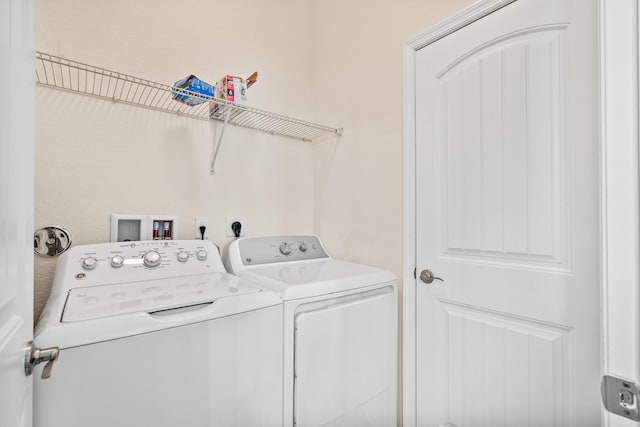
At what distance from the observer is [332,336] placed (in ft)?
3.97

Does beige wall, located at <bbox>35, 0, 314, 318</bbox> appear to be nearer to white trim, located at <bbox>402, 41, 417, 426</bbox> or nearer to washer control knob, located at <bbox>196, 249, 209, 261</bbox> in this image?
washer control knob, located at <bbox>196, 249, 209, 261</bbox>

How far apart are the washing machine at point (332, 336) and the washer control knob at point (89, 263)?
553 millimetres

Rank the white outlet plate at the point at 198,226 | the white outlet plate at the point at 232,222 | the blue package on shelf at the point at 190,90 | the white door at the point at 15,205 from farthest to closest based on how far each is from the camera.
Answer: the white outlet plate at the point at 232,222 → the white outlet plate at the point at 198,226 → the blue package on shelf at the point at 190,90 → the white door at the point at 15,205

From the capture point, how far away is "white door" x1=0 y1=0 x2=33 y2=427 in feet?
1.47

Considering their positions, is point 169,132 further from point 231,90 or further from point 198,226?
point 198,226

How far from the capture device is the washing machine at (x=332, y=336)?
112 centimetres

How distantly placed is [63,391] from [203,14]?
6.01 feet

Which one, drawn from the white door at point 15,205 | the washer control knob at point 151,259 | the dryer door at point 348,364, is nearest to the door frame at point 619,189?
the dryer door at point 348,364

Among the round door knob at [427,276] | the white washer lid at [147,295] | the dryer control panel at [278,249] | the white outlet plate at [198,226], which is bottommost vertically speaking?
the round door knob at [427,276]

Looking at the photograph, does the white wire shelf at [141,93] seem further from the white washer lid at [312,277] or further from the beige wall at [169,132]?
the white washer lid at [312,277]

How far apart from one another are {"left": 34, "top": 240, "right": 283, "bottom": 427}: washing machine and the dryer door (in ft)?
0.36

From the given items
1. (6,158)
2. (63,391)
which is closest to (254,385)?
(63,391)

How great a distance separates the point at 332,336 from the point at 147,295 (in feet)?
2.29

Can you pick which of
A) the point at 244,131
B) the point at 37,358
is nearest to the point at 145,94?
the point at 244,131
